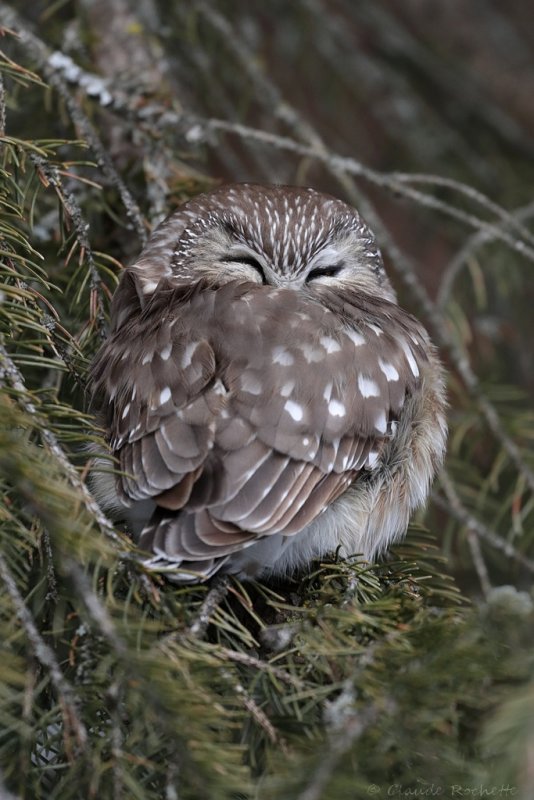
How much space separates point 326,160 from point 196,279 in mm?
597

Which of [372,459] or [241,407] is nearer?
[241,407]

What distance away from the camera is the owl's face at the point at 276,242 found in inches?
95.9

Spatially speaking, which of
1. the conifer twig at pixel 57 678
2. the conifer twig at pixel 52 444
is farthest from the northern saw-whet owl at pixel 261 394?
the conifer twig at pixel 57 678

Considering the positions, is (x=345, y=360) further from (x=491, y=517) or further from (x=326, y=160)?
(x=491, y=517)

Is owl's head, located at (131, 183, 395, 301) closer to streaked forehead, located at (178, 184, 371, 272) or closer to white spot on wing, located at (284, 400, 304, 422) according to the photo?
streaked forehead, located at (178, 184, 371, 272)

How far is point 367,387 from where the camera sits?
7.08ft

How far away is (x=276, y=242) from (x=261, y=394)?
0.61 metres

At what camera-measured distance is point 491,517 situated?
3184 millimetres

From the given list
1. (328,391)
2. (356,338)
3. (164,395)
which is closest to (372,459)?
(328,391)

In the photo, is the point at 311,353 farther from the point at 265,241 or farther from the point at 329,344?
the point at 265,241

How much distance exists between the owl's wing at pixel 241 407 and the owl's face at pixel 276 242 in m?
0.18

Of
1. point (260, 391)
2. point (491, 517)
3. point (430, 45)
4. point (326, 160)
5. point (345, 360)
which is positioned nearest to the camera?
point (260, 391)

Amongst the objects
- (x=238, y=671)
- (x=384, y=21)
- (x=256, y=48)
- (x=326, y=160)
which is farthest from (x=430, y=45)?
(x=238, y=671)

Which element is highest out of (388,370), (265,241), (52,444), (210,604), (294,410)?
(265,241)
